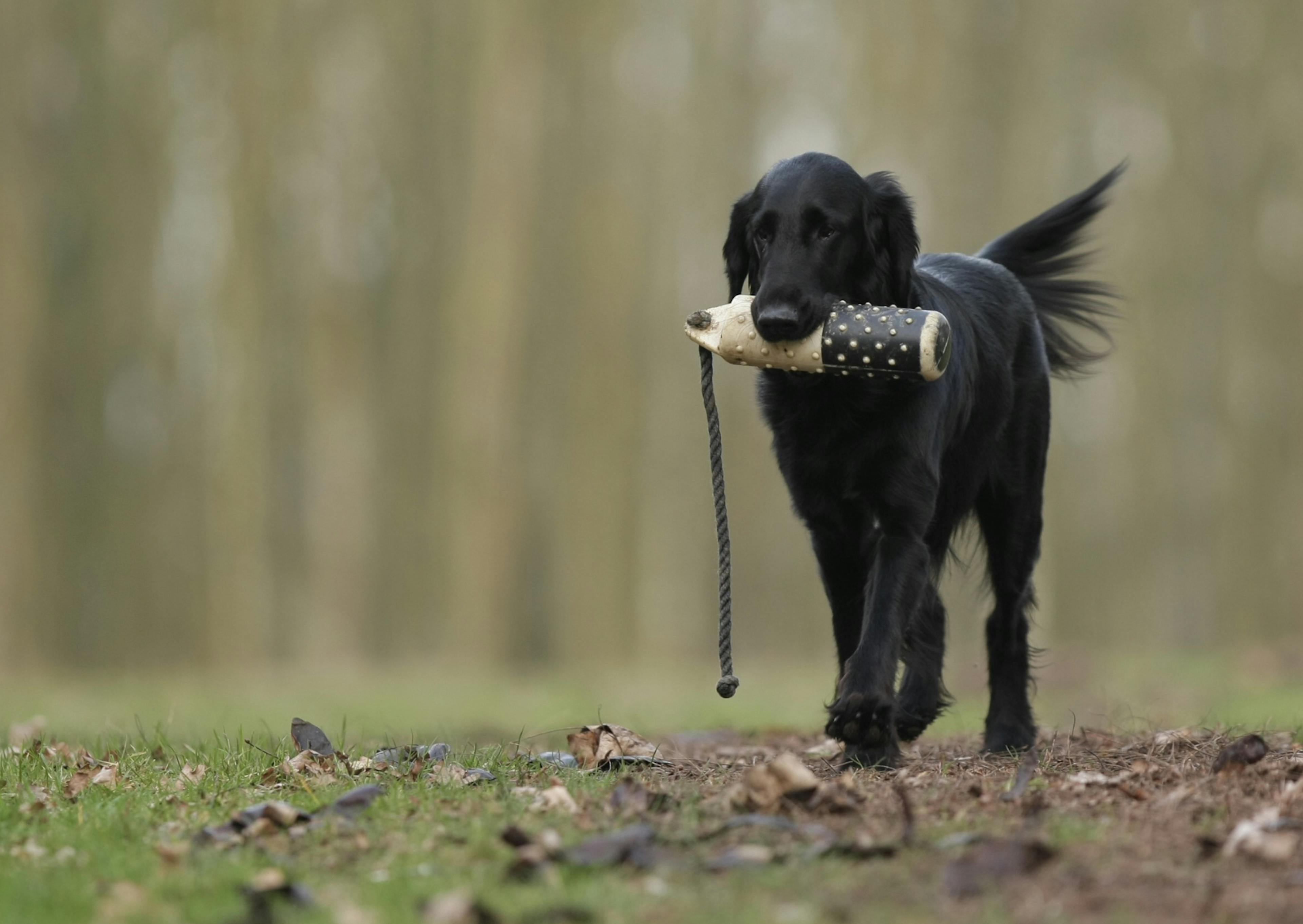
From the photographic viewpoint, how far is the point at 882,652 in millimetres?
4148

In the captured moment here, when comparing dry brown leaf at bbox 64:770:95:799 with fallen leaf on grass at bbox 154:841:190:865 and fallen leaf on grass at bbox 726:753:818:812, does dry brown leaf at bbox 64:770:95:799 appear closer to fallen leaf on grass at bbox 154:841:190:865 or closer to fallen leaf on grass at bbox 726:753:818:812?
fallen leaf on grass at bbox 154:841:190:865

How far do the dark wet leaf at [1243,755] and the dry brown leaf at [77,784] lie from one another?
118 inches

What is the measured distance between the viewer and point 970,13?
14.6 metres

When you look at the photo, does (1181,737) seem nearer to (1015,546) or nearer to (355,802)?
(1015,546)

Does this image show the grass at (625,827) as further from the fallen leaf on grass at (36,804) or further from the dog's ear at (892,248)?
the dog's ear at (892,248)

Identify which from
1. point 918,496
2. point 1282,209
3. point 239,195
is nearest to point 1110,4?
point 1282,209

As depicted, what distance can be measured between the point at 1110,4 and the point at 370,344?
348 inches

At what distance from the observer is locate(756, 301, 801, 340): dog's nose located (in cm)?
409

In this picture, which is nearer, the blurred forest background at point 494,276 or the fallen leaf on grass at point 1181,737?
the fallen leaf on grass at point 1181,737

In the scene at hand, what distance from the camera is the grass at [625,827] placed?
2.58 metres

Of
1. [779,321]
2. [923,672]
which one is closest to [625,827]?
[779,321]

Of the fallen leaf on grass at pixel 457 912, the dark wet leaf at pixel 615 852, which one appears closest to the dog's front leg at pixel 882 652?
the dark wet leaf at pixel 615 852

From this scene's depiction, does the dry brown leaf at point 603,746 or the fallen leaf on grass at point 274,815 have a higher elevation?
the fallen leaf on grass at point 274,815

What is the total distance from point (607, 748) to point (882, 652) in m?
0.89
